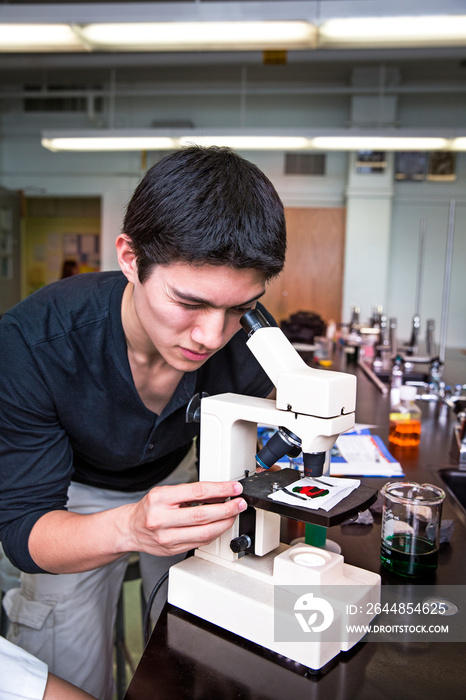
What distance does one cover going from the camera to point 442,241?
6316 millimetres

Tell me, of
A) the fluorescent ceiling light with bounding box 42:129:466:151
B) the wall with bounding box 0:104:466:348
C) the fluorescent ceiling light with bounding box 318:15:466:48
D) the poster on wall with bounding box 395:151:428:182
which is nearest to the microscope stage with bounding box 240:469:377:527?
the fluorescent ceiling light with bounding box 318:15:466:48

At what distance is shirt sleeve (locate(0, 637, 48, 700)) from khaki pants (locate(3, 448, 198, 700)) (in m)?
0.45

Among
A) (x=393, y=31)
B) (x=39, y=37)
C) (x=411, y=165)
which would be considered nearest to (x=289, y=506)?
(x=393, y=31)

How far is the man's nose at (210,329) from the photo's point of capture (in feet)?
2.95

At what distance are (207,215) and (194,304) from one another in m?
0.13

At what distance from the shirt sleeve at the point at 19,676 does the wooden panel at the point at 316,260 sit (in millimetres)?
5634

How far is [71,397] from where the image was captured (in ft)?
3.59

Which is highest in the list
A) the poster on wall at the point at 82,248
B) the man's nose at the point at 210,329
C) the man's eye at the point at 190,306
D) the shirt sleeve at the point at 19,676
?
the poster on wall at the point at 82,248

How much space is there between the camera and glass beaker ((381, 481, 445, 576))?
37.4 inches

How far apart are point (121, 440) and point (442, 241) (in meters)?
5.86

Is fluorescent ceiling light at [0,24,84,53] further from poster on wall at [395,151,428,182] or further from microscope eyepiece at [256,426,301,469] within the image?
poster on wall at [395,151,428,182]

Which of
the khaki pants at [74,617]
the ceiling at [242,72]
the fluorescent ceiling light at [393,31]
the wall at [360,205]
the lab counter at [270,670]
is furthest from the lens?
the wall at [360,205]

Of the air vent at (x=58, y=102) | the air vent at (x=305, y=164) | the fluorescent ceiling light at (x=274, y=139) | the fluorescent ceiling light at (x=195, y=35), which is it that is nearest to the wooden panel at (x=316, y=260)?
the air vent at (x=305, y=164)

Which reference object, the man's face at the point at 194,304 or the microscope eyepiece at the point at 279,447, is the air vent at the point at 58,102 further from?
the microscope eyepiece at the point at 279,447
